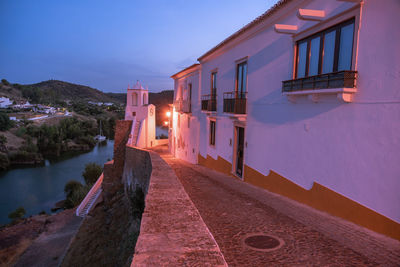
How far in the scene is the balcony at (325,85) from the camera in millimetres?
4285

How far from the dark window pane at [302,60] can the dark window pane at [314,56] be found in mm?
206

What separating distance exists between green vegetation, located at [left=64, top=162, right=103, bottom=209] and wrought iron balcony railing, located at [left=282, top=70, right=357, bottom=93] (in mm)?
22342

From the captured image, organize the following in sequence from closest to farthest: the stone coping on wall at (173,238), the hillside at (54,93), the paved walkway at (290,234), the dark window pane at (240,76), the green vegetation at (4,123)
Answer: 1. the stone coping on wall at (173,238)
2. the paved walkway at (290,234)
3. the dark window pane at (240,76)
4. the green vegetation at (4,123)
5. the hillside at (54,93)

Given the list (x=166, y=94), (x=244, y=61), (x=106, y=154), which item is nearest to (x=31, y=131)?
(x=106, y=154)

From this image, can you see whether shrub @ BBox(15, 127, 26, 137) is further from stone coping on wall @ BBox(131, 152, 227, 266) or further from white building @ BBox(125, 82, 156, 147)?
stone coping on wall @ BBox(131, 152, 227, 266)

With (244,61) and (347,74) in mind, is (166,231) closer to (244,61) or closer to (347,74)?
(347,74)

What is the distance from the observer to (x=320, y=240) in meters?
3.57

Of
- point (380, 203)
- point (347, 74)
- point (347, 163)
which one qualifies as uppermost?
point (347, 74)

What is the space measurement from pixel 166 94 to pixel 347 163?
5857 centimetres

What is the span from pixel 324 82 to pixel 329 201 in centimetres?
219

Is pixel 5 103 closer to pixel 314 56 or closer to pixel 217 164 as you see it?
pixel 217 164

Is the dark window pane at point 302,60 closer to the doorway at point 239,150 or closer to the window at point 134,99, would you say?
the doorway at point 239,150

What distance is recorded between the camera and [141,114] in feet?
80.4

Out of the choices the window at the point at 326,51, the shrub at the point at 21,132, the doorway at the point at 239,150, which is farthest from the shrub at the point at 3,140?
the window at the point at 326,51
